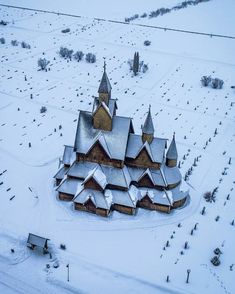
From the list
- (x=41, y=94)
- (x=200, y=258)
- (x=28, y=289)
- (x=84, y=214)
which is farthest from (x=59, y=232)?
(x=41, y=94)

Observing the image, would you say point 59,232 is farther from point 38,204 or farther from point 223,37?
point 223,37

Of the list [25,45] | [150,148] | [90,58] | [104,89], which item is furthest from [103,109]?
[25,45]

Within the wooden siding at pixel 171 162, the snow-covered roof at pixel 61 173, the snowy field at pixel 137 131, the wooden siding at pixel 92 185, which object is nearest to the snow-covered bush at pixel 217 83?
the snowy field at pixel 137 131

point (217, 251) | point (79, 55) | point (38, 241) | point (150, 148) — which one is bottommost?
point (217, 251)

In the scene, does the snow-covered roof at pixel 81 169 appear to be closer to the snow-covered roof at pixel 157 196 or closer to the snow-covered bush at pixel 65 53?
A: the snow-covered roof at pixel 157 196

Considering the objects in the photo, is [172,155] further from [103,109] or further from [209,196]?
[103,109]

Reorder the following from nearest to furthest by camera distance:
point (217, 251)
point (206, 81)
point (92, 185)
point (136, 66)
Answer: point (217, 251), point (92, 185), point (206, 81), point (136, 66)

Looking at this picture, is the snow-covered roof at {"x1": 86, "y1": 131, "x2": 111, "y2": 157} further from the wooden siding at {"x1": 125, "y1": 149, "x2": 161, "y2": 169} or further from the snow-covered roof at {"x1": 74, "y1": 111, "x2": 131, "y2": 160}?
the wooden siding at {"x1": 125, "y1": 149, "x2": 161, "y2": 169}

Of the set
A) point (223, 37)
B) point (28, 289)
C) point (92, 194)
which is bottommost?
point (28, 289)
